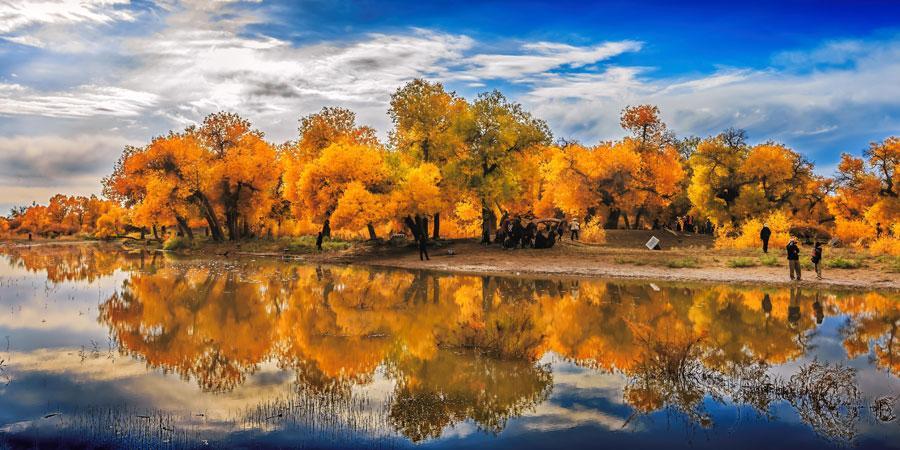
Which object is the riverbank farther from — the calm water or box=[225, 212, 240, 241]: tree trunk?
the calm water

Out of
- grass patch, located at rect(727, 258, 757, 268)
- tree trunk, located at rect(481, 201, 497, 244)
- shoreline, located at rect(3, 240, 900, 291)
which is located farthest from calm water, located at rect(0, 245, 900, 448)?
tree trunk, located at rect(481, 201, 497, 244)

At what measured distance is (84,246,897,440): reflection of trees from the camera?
10.7 m

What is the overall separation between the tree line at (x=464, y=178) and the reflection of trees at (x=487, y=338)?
54.7ft

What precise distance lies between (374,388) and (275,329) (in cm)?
709

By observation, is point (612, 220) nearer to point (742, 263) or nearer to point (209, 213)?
point (742, 263)

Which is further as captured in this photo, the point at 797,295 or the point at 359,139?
the point at 359,139

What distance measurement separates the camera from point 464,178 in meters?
45.0

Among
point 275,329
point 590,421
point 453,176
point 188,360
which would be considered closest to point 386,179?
point 453,176

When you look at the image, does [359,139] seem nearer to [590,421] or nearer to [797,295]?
[797,295]

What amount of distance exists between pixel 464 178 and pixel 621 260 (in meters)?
13.8

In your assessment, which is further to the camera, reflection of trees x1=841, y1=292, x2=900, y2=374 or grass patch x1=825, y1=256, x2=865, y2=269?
grass patch x1=825, y1=256, x2=865, y2=269

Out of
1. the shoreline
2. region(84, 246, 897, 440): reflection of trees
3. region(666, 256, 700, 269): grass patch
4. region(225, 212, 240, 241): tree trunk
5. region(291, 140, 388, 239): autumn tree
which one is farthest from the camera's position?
region(225, 212, 240, 241): tree trunk

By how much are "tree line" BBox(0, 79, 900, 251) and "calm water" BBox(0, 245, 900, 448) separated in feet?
69.5

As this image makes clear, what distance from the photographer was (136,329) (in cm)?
1747
